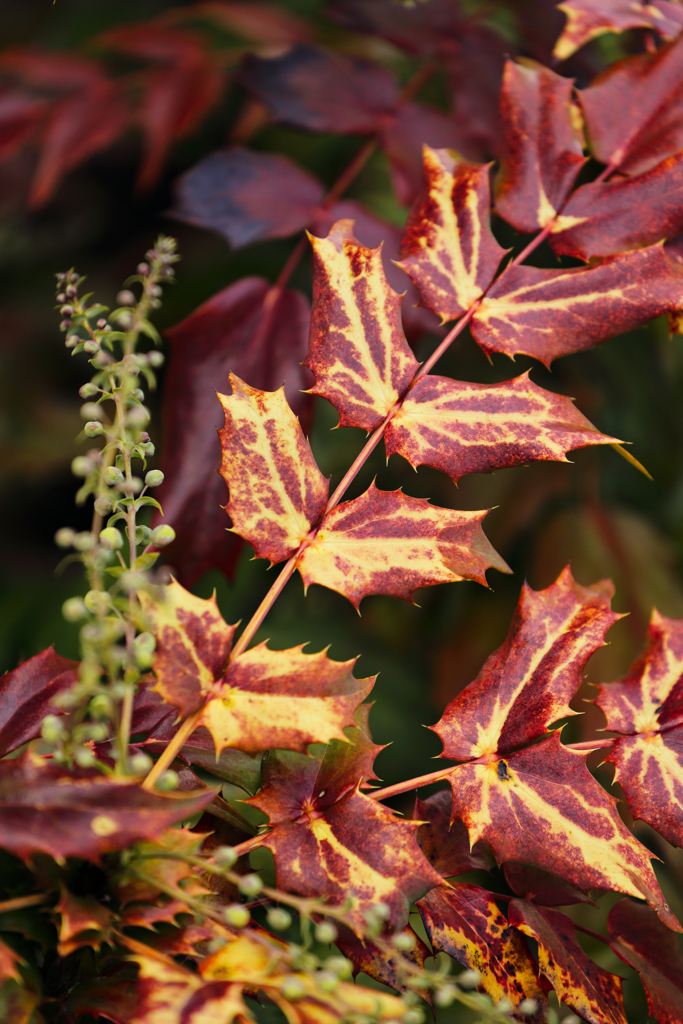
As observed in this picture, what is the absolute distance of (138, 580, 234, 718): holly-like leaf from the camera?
0.22 meters

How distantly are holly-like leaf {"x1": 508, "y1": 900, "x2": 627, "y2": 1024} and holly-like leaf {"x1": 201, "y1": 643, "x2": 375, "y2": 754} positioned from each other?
10 cm

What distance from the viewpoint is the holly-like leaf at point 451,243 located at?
315mm

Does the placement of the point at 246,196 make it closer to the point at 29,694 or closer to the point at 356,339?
the point at 356,339

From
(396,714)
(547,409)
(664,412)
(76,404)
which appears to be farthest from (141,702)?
(76,404)

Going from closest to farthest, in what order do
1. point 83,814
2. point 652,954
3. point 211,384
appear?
1. point 83,814
2. point 652,954
3. point 211,384

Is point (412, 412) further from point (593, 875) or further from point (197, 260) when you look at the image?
point (197, 260)

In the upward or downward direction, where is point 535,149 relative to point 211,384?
upward

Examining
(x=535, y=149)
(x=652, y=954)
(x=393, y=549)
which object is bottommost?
(x=652, y=954)

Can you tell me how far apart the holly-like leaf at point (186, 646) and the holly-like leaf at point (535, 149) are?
0.24 m

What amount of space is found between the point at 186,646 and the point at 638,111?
1.11 ft

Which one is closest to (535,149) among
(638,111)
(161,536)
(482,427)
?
(638,111)

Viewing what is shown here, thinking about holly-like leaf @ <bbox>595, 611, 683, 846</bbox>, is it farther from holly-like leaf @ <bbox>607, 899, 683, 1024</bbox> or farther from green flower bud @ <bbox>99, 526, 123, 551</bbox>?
green flower bud @ <bbox>99, 526, 123, 551</bbox>

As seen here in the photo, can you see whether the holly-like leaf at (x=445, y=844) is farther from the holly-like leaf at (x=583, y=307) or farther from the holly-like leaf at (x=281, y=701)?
the holly-like leaf at (x=583, y=307)

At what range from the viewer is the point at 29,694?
0.86ft
